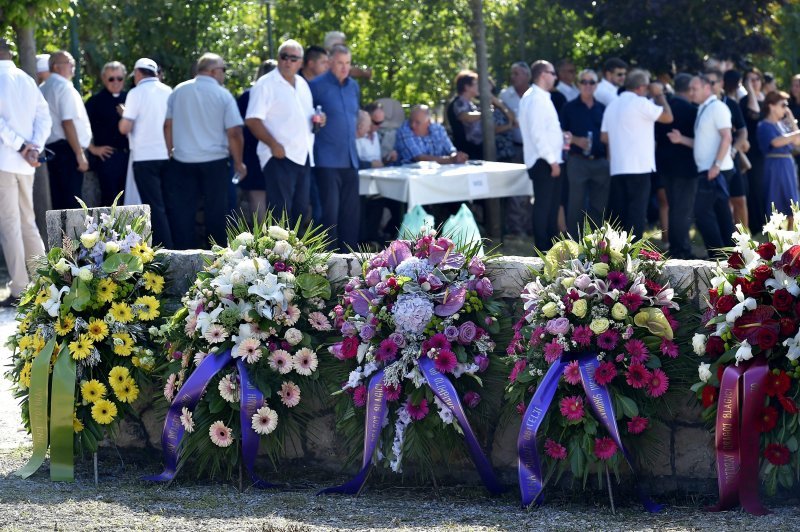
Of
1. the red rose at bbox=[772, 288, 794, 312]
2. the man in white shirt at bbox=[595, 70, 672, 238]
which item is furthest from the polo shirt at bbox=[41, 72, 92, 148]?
the red rose at bbox=[772, 288, 794, 312]

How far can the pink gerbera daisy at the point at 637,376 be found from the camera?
4703 millimetres

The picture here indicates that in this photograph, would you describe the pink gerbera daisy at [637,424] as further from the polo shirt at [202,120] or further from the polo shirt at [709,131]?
the polo shirt at [709,131]

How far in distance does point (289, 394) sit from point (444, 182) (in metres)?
5.73

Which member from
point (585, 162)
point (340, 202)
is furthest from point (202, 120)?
point (585, 162)

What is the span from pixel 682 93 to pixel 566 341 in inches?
277

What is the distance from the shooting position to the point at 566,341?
4781 millimetres

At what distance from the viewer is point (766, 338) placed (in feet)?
14.7

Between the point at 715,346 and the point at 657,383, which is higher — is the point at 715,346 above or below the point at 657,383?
above

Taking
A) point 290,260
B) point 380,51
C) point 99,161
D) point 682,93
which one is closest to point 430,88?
point 380,51

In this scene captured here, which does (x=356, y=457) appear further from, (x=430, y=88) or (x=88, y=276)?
(x=430, y=88)

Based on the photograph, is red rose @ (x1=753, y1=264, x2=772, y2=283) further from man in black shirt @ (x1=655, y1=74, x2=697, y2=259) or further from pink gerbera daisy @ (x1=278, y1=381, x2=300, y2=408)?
man in black shirt @ (x1=655, y1=74, x2=697, y2=259)

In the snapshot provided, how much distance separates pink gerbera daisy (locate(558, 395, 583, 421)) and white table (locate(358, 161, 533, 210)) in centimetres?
579

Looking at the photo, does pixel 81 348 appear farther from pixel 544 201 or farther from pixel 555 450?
pixel 544 201

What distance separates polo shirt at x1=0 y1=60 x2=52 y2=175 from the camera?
873cm
